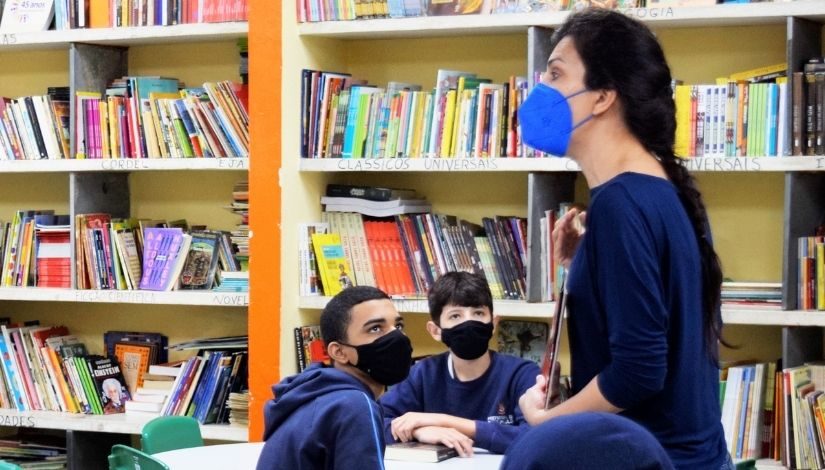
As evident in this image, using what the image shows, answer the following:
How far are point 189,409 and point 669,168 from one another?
3032mm

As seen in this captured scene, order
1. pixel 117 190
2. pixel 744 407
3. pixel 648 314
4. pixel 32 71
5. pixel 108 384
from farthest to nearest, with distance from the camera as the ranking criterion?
pixel 32 71, pixel 117 190, pixel 108 384, pixel 744 407, pixel 648 314

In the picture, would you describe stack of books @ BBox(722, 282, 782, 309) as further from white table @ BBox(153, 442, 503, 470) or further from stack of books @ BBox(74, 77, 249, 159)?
stack of books @ BBox(74, 77, 249, 159)

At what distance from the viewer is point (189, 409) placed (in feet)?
15.3

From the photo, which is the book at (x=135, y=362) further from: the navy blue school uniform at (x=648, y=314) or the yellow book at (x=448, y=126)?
the navy blue school uniform at (x=648, y=314)

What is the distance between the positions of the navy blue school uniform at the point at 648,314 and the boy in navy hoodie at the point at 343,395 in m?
0.58

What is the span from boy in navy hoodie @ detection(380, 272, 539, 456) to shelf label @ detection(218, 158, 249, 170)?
1107mm

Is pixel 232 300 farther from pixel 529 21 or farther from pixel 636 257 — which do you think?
pixel 636 257

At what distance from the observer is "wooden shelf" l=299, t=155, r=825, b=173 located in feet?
12.2

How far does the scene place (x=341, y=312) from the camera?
2814 millimetres

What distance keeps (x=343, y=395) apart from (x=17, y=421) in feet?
8.99

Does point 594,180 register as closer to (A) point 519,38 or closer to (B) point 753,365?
(B) point 753,365

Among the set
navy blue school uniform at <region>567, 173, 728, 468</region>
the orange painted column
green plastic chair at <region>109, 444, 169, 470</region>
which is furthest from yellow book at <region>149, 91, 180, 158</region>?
navy blue school uniform at <region>567, 173, 728, 468</region>

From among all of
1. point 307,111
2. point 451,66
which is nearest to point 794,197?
point 451,66

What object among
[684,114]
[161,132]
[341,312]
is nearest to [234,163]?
[161,132]
